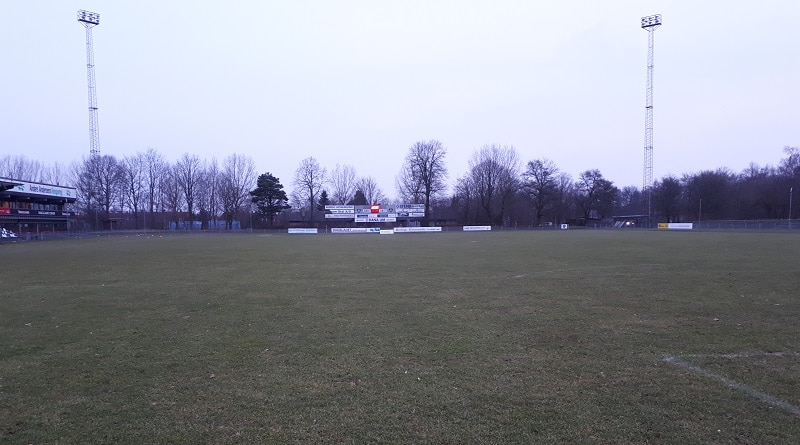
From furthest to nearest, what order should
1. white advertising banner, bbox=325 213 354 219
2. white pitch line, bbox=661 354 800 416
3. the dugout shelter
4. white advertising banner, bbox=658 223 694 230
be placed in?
white advertising banner, bbox=325 213 354 219
white advertising banner, bbox=658 223 694 230
the dugout shelter
white pitch line, bbox=661 354 800 416

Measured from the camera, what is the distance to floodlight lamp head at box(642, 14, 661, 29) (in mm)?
74438

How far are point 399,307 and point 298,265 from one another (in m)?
11.3

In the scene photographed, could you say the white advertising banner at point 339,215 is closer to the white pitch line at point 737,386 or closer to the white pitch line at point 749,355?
the white pitch line at point 749,355

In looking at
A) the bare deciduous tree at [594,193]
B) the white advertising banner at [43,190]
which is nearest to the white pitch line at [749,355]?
the white advertising banner at [43,190]

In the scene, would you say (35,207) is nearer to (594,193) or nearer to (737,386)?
(737,386)

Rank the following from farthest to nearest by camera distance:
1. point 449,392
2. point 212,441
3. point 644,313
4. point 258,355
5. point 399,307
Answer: point 399,307, point 644,313, point 258,355, point 449,392, point 212,441

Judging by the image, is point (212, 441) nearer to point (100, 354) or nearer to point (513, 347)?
point (100, 354)

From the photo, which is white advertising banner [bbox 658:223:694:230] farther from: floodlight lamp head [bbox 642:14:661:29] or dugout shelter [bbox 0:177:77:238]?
dugout shelter [bbox 0:177:77:238]

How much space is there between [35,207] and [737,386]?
296ft

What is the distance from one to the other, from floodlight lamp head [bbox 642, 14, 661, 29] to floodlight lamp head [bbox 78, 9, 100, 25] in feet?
301

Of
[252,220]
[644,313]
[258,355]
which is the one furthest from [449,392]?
[252,220]

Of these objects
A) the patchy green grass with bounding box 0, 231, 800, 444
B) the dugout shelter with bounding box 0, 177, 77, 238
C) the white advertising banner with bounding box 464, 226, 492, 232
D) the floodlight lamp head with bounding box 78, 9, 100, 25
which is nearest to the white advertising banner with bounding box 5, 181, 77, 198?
the dugout shelter with bounding box 0, 177, 77, 238

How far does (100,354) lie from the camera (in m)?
6.64

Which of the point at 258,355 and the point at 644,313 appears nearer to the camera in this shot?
the point at 258,355
